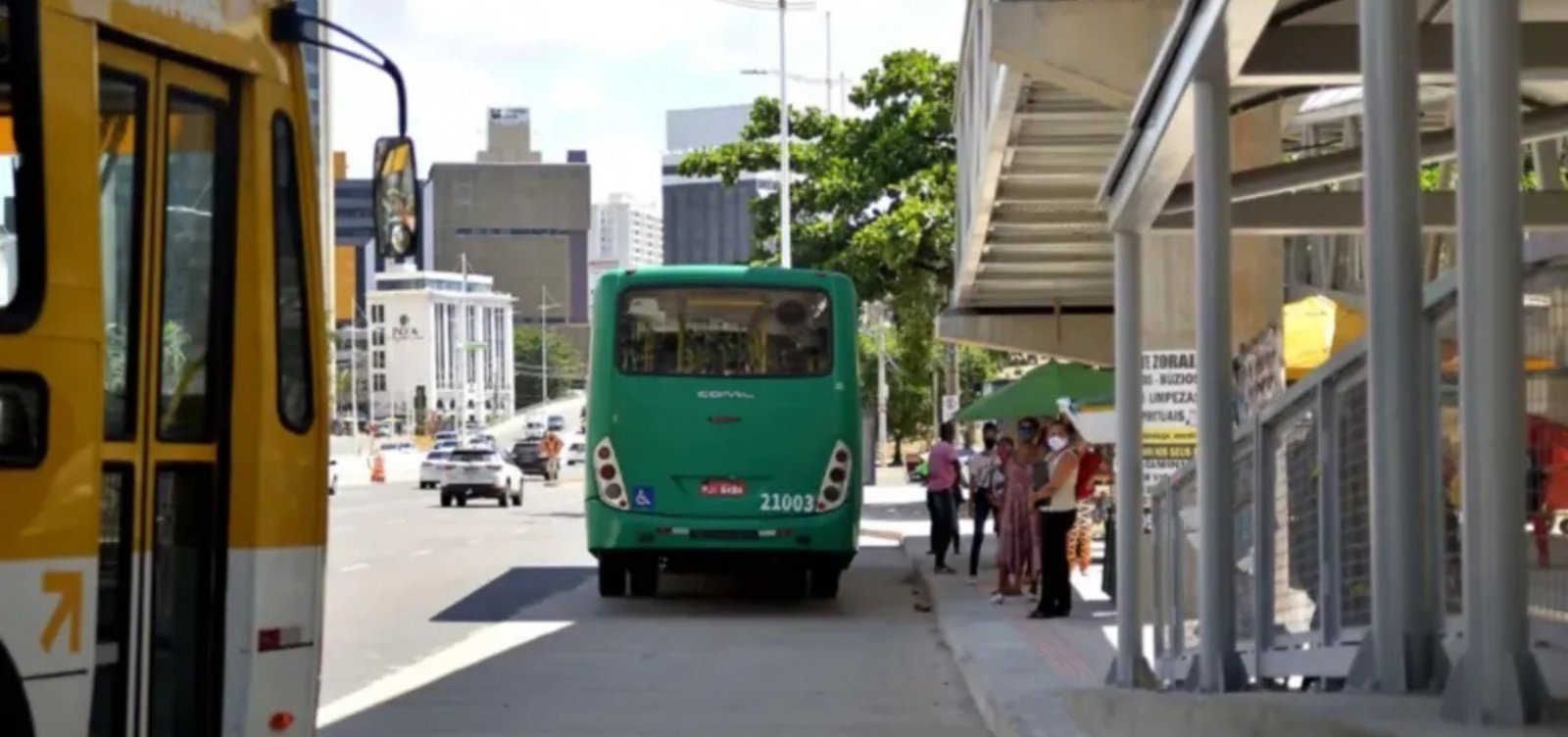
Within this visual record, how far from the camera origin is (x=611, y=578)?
2441 centimetres

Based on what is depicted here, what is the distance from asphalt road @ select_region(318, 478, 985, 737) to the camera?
14.7m

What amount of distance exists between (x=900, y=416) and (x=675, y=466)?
75.3 meters

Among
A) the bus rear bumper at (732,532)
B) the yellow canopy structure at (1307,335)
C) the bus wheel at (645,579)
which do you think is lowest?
the bus wheel at (645,579)

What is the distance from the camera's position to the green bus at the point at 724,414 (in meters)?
22.8

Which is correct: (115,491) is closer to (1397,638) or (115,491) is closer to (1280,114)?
(1397,638)

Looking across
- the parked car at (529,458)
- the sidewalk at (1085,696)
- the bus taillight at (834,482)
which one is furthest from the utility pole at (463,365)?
the sidewalk at (1085,696)

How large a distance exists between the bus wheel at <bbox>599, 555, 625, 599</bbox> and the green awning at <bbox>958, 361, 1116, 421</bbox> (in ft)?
23.4

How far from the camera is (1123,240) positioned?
48.2 ft

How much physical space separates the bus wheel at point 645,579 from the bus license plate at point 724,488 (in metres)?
1.67

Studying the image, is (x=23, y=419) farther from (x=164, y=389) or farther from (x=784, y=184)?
(x=784, y=184)

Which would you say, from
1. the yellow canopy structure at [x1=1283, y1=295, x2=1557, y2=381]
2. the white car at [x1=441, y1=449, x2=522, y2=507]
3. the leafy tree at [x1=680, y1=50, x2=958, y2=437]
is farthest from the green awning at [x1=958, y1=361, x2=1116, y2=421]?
the white car at [x1=441, y1=449, x2=522, y2=507]

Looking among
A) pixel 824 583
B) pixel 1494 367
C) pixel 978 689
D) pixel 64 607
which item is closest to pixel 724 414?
pixel 824 583

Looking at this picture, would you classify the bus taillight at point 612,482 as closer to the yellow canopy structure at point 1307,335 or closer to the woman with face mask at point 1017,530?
the woman with face mask at point 1017,530

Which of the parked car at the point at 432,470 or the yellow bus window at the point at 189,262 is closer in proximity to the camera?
the yellow bus window at the point at 189,262
